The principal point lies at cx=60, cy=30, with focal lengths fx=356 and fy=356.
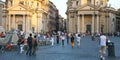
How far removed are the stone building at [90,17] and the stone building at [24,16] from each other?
1130 centimetres

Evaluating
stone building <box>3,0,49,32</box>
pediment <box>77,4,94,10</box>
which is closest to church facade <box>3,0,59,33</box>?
stone building <box>3,0,49,32</box>

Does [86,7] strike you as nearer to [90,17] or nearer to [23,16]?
[90,17]

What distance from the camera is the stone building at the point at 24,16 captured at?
11719cm

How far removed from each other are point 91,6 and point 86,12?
2.56 metres

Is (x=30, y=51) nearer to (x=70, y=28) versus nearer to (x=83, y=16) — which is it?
(x=83, y=16)

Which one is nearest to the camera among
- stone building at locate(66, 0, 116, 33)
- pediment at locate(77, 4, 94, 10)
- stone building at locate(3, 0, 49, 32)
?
pediment at locate(77, 4, 94, 10)

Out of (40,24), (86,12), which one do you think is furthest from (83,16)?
(40,24)

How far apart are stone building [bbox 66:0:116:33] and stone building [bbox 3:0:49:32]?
11303 millimetres

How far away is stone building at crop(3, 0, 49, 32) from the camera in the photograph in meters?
117

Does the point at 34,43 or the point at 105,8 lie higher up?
the point at 105,8

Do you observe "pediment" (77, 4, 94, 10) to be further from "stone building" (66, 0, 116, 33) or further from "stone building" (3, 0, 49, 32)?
"stone building" (3, 0, 49, 32)

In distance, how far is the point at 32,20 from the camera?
122938 mm

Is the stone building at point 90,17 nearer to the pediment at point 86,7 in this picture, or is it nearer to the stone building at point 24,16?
the pediment at point 86,7

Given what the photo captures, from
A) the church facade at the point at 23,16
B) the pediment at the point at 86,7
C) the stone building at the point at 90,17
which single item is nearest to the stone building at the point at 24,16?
the church facade at the point at 23,16
